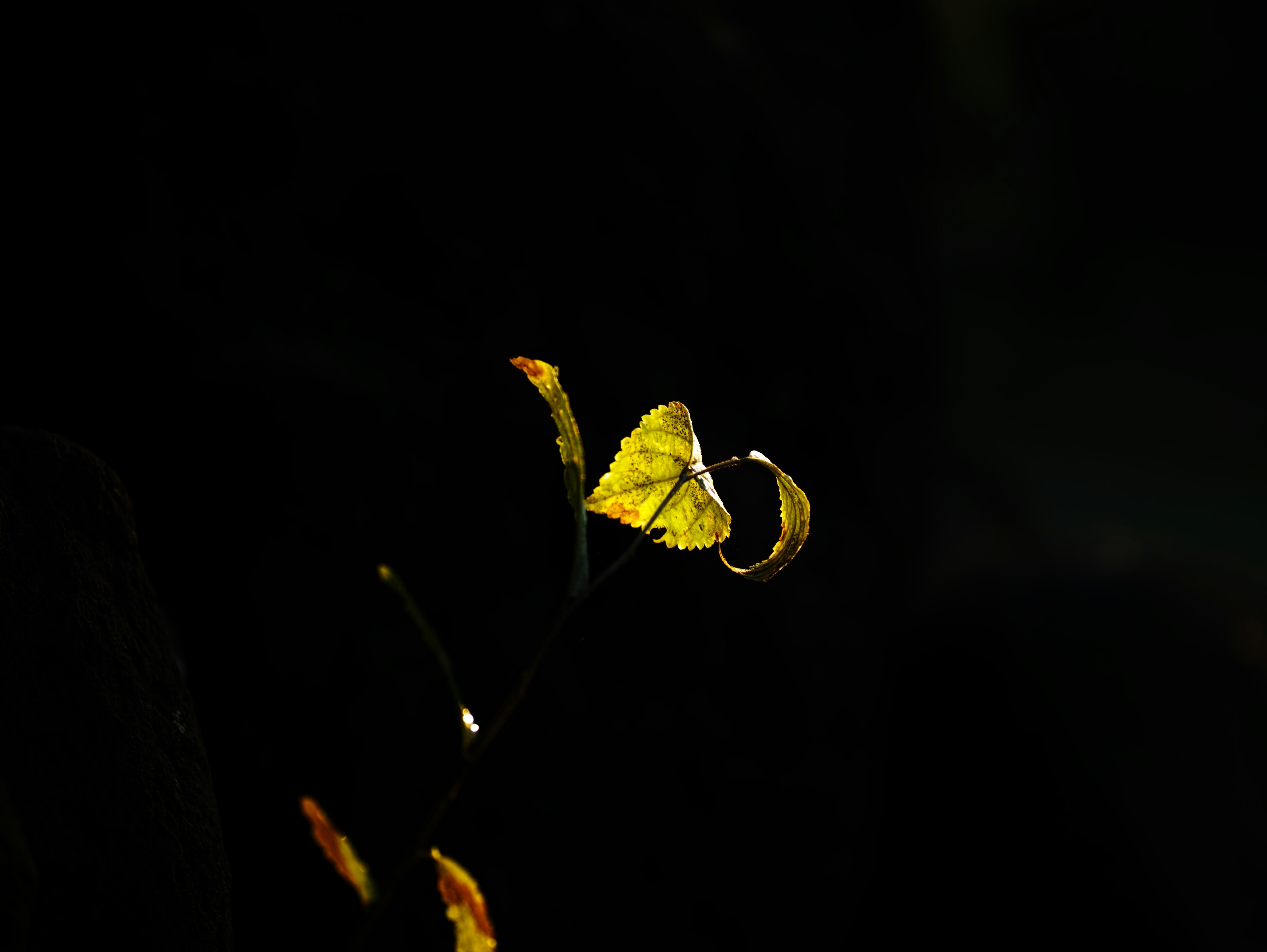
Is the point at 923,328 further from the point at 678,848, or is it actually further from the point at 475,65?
the point at 678,848

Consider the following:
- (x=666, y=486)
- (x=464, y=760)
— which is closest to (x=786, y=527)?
(x=666, y=486)

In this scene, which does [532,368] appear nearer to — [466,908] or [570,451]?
[570,451]

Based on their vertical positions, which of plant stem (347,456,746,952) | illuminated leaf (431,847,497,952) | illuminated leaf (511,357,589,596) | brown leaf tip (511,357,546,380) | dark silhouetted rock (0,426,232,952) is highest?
brown leaf tip (511,357,546,380)

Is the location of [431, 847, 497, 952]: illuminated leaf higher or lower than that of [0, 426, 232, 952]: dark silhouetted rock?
higher

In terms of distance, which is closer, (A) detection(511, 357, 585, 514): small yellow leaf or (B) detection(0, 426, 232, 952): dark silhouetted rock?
(A) detection(511, 357, 585, 514): small yellow leaf

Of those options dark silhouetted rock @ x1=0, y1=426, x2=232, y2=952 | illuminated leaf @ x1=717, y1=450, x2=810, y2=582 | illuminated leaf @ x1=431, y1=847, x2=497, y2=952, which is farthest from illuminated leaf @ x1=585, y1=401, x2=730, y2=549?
dark silhouetted rock @ x1=0, y1=426, x2=232, y2=952

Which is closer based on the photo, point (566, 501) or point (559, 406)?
point (559, 406)

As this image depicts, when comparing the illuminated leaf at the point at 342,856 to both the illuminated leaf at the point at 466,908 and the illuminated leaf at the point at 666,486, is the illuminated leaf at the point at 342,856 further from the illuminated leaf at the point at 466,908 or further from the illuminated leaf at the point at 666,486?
the illuminated leaf at the point at 666,486

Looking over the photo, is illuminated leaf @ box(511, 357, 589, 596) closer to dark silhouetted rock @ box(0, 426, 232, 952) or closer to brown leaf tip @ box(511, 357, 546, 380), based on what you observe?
brown leaf tip @ box(511, 357, 546, 380)
